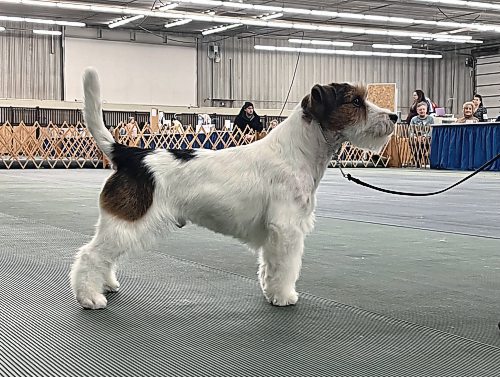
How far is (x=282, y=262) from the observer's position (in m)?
2.93

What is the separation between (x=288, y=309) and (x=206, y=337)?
571 millimetres

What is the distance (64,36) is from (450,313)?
26.7 metres

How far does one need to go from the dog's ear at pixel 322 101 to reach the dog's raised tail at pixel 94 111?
931mm

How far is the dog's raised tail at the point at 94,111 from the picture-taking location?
115 inches

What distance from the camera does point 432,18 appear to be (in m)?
25.8

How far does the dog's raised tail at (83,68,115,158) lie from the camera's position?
9.55 feet

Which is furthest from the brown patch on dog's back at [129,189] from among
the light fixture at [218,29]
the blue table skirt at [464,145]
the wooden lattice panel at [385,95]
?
the light fixture at [218,29]

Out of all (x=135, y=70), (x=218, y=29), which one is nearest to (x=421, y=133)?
(x=218, y=29)

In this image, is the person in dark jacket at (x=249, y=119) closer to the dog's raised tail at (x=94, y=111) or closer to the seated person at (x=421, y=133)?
the seated person at (x=421, y=133)

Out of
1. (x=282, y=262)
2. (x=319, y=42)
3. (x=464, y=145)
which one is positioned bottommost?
(x=464, y=145)

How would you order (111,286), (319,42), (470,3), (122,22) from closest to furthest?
(111,286), (470,3), (122,22), (319,42)

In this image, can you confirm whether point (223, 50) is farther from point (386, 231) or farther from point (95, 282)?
point (95, 282)

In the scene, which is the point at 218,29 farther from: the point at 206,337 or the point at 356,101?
the point at 206,337

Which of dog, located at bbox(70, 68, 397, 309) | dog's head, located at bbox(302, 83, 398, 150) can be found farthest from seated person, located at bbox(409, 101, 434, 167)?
dog, located at bbox(70, 68, 397, 309)
